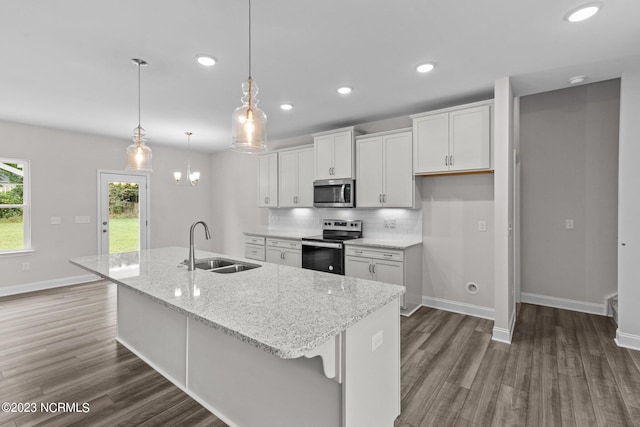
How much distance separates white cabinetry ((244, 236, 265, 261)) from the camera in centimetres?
532

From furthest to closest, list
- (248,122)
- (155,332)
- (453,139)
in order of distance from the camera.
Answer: (453,139)
(155,332)
(248,122)

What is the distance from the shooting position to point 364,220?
15.6 feet

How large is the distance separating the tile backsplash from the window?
3882 mm

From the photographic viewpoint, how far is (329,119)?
4609 mm

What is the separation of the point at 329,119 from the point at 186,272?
10.3ft

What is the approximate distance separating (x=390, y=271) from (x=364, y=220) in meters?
1.11

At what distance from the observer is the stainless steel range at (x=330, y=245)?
4.30m

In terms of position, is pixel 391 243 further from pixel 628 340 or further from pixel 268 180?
pixel 268 180

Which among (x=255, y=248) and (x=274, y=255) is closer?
(x=274, y=255)

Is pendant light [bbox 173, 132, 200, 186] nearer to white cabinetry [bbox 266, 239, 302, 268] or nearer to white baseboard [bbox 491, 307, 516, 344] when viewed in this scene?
white cabinetry [bbox 266, 239, 302, 268]

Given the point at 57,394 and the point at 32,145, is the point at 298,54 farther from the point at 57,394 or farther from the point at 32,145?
the point at 32,145

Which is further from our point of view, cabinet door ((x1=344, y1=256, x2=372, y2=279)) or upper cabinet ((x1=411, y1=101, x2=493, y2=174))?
cabinet door ((x1=344, y1=256, x2=372, y2=279))

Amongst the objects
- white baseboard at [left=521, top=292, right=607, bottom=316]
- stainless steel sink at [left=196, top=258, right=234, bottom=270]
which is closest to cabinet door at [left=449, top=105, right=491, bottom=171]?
white baseboard at [left=521, top=292, right=607, bottom=316]

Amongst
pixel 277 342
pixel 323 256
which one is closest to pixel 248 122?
pixel 277 342
